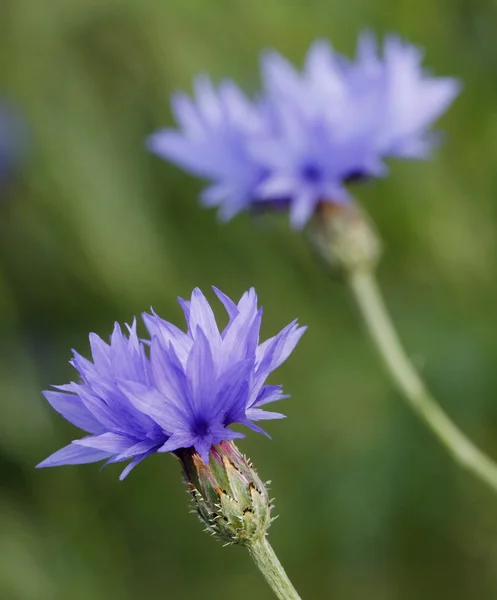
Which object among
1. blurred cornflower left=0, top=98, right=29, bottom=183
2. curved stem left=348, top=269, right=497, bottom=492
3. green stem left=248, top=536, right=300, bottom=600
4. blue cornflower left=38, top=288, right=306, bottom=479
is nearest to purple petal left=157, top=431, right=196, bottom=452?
blue cornflower left=38, top=288, right=306, bottom=479

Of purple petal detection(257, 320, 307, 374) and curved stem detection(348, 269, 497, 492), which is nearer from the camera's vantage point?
purple petal detection(257, 320, 307, 374)

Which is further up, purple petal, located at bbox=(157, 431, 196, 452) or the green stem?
purple petal, located at bbox=(157, 431, 196, 452)

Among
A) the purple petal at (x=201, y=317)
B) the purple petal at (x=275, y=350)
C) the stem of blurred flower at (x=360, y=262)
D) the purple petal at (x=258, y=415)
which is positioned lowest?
the purple petal at (x=258, y=415)

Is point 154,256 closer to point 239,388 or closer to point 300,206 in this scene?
point 300,206

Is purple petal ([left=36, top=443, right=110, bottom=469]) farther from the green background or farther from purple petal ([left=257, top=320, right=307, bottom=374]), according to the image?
the green background

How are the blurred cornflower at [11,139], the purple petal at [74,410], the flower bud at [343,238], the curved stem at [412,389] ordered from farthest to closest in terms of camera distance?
the blurred cornflower at [11,139] → the flower bud at [343,238] → the curved stem at [412,389] → the purple petal at [74,410]

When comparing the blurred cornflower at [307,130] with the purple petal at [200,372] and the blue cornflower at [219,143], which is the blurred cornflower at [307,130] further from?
the purple petal at [200,372]

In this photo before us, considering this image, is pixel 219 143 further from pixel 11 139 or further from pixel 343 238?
pixel 11 139

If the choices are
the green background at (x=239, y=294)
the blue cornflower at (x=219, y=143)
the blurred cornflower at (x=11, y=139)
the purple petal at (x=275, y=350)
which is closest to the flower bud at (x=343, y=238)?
the blue cornflower at (x=219, y=143)
